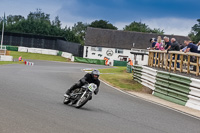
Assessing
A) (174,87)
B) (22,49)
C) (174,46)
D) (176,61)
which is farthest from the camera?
(22,49)

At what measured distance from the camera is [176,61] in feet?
60.4

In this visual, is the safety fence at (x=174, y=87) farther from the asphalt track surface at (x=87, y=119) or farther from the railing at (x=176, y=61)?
the asphalt track surface at (x=87, y=119)

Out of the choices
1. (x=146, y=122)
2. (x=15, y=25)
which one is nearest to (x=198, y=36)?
(x=15, y=25)

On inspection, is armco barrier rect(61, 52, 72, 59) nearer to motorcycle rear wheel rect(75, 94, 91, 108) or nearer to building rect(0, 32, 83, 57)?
building rect(0, 32, 83, 57)

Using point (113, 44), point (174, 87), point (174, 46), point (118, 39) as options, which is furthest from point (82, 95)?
point (118, 39)

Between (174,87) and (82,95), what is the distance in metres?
6.84

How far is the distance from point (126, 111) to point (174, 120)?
1.57 metres

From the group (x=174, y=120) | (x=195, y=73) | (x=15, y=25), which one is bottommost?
(x=174, y=120)

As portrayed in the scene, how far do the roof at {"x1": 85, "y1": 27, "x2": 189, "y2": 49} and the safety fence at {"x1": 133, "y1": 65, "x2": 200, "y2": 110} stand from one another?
198ft

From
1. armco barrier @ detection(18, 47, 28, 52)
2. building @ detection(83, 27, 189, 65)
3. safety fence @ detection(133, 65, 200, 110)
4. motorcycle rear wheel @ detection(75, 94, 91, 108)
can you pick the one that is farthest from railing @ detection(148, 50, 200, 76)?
armco barrier @ detection(18, 47, 28, 52)

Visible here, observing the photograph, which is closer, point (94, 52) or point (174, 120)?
point (174, 120)

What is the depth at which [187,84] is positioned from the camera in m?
15.8

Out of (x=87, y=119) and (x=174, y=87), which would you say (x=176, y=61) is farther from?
(x=87, y=119)

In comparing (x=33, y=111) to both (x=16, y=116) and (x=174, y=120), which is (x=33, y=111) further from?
(x=174, y=120)
